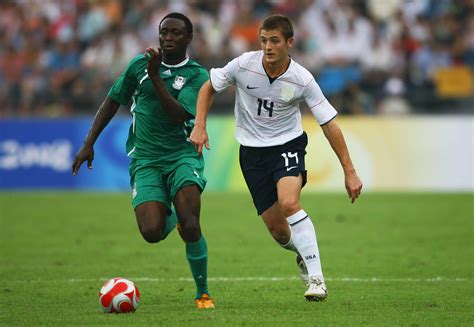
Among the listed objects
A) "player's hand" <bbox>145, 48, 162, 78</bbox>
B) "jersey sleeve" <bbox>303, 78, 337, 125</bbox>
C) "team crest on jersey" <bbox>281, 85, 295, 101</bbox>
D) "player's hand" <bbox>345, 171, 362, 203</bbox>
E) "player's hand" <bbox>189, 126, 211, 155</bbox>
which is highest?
"player's hand" <bbox>145, 48, 162, 78</bbox>

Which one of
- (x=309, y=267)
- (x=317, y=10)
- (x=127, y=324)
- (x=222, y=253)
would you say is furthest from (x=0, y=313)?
(x=317, y=10)

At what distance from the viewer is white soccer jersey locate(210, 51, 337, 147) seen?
8867 mm

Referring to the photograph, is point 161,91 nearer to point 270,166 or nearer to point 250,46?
point 270,166

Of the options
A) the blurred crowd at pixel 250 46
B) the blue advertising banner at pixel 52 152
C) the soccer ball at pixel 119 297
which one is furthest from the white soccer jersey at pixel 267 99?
the blurred crowd at pixel 250 46

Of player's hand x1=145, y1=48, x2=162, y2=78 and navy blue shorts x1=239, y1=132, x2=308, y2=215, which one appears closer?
player's hand x1=145, y1=48, x2=162, y2=78

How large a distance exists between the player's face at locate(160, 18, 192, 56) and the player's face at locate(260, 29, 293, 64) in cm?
72

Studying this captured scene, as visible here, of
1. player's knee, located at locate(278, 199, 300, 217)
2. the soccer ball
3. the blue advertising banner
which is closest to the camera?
the soccer ball

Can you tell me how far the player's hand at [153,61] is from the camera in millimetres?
8383

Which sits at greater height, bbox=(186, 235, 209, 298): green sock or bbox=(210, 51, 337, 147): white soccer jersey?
bbox=(210, 51, 337, 147): white soccer jersey

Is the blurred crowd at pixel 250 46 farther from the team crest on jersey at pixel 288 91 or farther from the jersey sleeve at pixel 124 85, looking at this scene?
the jersey sleeve at pixel 124 85

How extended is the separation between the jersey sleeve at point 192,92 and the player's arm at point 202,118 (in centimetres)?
15

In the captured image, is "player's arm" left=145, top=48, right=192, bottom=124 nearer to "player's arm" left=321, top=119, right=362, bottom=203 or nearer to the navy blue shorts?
the navy blue shorts

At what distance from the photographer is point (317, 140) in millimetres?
21734

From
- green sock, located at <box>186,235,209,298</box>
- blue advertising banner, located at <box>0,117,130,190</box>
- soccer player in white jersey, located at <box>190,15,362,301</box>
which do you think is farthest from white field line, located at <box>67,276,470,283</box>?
blue advertising banner, located at <box>0,117,130,190</box>
